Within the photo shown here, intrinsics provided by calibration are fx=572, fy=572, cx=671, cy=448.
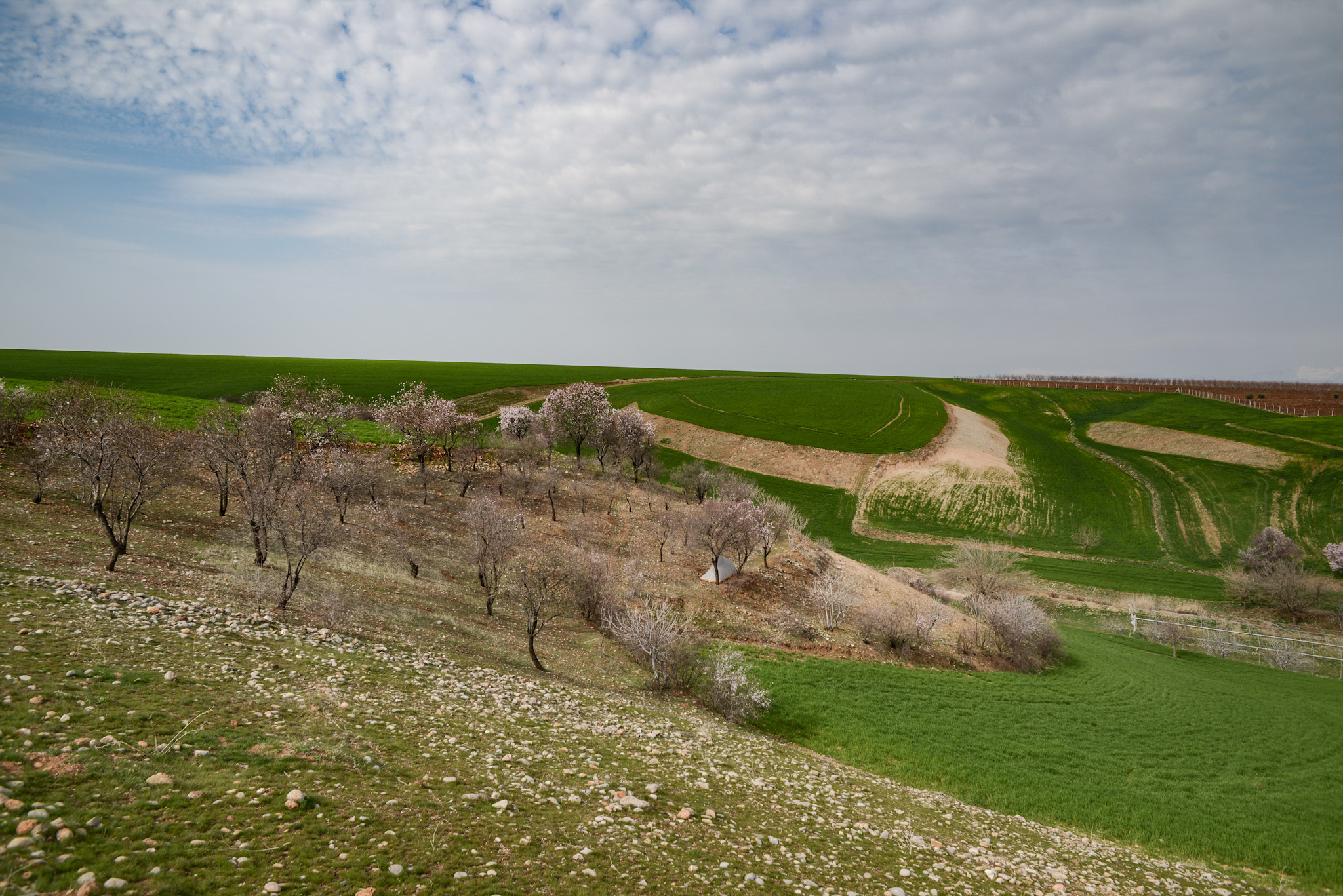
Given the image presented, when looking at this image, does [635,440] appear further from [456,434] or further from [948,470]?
[948,470]

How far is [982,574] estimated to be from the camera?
5216cm

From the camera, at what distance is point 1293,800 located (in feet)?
78.5

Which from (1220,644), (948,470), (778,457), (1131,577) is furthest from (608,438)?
(1220,644)

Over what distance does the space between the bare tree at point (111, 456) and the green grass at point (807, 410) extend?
77166 mm

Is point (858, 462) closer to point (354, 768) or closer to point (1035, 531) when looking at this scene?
point (1035, 531)

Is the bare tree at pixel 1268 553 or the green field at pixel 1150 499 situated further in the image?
the green field at pixel 1150 499

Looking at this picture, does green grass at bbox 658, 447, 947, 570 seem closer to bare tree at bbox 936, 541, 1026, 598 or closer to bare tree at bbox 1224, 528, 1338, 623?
bare tree at bbox 936, 541, 1026, 598

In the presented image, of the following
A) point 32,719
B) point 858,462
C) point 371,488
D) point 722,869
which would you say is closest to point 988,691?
point 722,869

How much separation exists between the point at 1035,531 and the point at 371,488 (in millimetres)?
77742

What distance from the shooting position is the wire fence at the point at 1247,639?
4638 cm

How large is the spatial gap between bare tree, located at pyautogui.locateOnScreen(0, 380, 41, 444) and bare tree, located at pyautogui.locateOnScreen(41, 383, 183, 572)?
9.30ft

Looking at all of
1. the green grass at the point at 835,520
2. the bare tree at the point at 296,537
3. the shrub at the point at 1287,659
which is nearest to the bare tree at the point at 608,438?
the green grass at the point at 835,520

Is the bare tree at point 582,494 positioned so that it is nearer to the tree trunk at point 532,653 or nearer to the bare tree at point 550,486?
the bare tree at point 550,486

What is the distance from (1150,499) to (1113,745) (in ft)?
233
